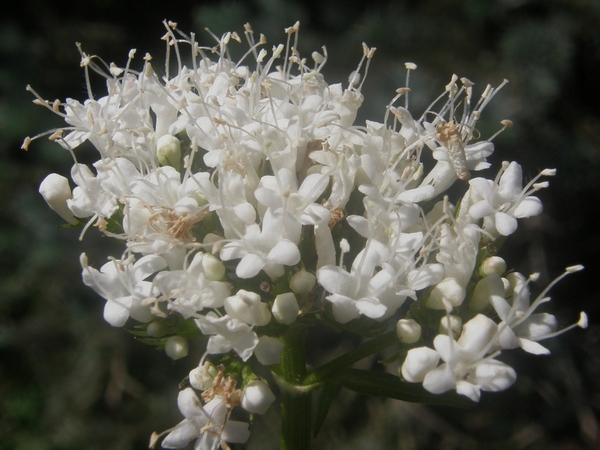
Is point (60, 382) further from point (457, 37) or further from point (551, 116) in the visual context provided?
point (551, 116)

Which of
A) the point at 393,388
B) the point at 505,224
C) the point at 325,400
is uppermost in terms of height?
the point at 505,224

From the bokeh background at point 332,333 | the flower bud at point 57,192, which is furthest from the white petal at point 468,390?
the bokeh background at point 332,333

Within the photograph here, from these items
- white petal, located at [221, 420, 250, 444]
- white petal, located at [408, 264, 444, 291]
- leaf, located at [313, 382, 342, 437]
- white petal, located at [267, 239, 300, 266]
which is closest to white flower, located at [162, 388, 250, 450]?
white petal, located at [221, 420, 250, 444]

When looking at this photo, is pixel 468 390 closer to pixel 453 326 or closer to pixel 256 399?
pixel 453 326

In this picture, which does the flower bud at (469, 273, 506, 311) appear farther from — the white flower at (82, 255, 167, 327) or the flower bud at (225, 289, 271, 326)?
the white flower at (82, 255, 167, 327)

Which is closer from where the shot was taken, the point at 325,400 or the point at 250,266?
the point at 250,266

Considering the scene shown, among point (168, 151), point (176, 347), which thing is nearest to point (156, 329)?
point (176, 347)
